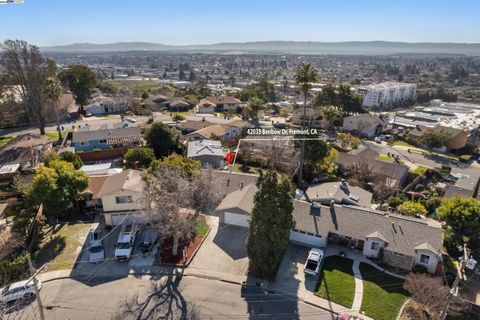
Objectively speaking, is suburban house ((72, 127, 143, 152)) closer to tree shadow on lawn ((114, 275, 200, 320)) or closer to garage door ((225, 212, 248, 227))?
garage door ((225, 212, 248, 227))

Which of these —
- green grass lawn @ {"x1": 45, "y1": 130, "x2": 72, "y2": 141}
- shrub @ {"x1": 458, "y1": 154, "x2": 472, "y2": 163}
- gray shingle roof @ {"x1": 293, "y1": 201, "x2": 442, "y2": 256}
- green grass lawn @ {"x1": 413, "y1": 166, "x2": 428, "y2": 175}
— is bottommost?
shrub @ {"x1": 458, "y1": 154, "x2": 472, "y2": 163}

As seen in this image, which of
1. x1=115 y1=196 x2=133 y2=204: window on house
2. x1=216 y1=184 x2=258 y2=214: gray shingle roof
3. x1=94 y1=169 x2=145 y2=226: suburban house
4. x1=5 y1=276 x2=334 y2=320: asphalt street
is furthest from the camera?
x1=216 y1=184 x2=258 y2=214: gray shingle roof

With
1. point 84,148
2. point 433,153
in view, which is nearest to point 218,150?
point 84,148

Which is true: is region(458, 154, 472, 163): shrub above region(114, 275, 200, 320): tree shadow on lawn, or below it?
below

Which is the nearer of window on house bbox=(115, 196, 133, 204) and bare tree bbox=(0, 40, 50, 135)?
window on house bbox=(115, 196, 133, 204)

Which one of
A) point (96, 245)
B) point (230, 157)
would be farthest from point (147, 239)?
point (230, 157)

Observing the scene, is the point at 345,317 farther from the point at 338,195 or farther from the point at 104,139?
the point at 104,139

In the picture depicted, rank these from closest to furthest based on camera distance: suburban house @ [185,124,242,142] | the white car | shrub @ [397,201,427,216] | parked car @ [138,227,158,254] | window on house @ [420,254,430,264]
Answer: the white car < window on house @ [420,254,430,264] < parked car @ [138,227,158,254] < shrub @ [397,201,427,216] < suburban house @ [185,124,242,142]

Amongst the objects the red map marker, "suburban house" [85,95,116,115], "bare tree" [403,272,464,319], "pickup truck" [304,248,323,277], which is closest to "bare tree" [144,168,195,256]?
"pickup truck" [304,248,323,277]
